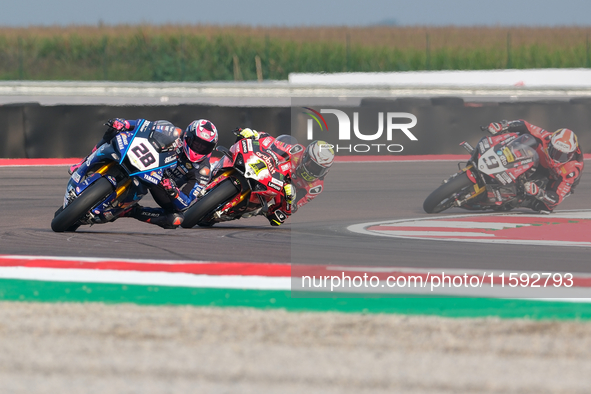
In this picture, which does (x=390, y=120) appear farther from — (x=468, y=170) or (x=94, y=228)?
(x=94, y=228)

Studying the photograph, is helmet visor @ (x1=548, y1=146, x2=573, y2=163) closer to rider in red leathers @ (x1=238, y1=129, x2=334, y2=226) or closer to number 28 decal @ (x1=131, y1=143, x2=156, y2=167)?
rider in red leathers @ (x1=238, y1=129, x2=334, y2=226)

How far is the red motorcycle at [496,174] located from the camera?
931cm

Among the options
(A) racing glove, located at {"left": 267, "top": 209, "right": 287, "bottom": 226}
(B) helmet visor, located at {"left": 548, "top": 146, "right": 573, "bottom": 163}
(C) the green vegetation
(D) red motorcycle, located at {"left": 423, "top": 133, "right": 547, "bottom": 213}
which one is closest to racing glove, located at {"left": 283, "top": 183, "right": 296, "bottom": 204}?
(A) racing glove, located at {"left": 267, "top": 209, "right": 287, "bottom": 226}

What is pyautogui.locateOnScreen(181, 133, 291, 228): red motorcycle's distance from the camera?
7.81 metres

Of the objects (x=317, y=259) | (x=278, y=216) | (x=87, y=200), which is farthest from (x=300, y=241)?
(x=87, y=200)

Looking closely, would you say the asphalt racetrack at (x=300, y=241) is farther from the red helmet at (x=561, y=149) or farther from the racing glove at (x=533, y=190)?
the red helmet at (x=561, y=149)

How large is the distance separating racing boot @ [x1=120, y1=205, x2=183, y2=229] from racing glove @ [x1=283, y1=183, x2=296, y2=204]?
1.09m

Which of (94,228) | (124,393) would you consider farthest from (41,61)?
(124,393)

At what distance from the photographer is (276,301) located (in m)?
5.46

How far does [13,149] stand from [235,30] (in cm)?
2335

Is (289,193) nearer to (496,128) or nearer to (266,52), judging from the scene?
(496,128)

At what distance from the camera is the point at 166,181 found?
771cm

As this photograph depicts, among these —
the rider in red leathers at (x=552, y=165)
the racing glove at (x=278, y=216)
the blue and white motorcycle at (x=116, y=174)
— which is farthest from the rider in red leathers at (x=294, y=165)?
the rider in red leathers at (x=552, y=165)

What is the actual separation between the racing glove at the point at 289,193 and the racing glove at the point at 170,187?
3.50ft
